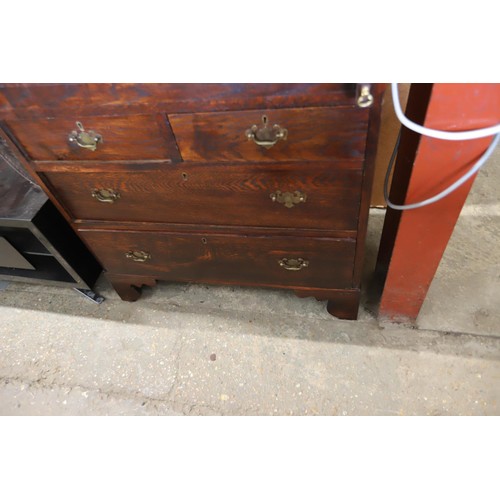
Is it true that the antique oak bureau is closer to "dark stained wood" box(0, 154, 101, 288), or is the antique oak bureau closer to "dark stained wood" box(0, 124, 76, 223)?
"dark stained wood" box(0, 124, 76, 223)

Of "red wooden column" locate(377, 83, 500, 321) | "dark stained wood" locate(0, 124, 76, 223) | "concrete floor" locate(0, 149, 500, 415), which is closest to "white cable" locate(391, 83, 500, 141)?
"red wooden column" locate(377, 83, 500, 321)

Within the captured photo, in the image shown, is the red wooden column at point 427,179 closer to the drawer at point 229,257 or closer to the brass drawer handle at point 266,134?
the drawer at point 229,257

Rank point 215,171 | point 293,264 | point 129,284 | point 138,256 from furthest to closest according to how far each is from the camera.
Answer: point 129,284 < point 138,256 < point 293,264 < point 215,171

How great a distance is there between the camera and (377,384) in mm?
1153

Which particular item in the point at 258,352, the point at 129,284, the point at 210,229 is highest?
the point at 210,229

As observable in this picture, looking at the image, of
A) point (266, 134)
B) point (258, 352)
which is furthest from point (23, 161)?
point (258, 352)

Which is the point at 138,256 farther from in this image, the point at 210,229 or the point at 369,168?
the point at 369,168

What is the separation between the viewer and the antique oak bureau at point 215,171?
72cm

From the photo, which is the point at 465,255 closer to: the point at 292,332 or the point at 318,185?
the point at 292,332

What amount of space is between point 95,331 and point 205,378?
0.49m

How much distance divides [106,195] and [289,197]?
506mm

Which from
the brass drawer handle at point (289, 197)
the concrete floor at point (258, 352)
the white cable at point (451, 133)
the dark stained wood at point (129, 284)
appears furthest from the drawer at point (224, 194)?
the concrete floor at point (258, 352)

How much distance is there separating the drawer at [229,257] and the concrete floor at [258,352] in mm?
205

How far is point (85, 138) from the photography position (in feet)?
2.73
